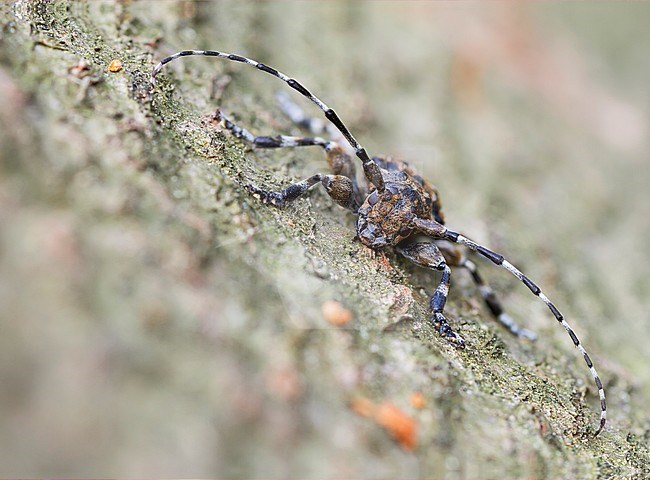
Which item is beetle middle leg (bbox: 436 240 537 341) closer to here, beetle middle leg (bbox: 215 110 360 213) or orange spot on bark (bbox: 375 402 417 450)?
beetle middle leg (bbox: 215 110 360 213)

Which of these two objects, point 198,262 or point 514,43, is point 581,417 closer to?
point 198,262

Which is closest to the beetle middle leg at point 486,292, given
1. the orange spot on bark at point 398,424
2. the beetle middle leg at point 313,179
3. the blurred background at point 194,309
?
the blurred background at point 194,309

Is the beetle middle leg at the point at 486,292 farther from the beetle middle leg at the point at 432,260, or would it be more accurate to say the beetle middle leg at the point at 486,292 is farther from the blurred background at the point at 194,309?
the beetle middle leg at the point at 432,260

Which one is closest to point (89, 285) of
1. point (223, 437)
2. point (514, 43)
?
point (223, 437)

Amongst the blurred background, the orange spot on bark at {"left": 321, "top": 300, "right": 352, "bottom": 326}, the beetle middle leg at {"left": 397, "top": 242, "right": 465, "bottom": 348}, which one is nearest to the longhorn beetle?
the beetle middle leg at {"left": 397, "top": 242, "right": 465, "bottom": 348}

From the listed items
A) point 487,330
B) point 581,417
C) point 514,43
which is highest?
point 514,43

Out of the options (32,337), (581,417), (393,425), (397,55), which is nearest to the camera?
(32,337)
